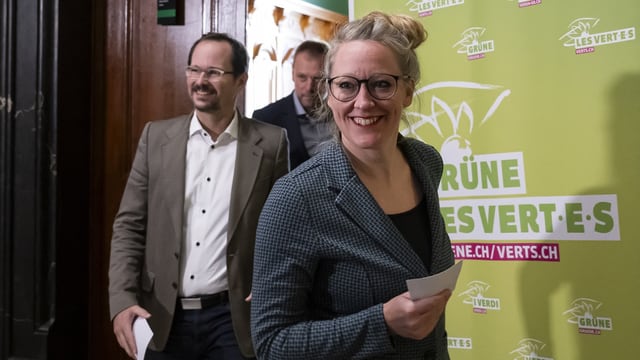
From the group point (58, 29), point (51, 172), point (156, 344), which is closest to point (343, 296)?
point (156, 344)

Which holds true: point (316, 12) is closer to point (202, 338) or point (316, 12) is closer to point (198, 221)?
point (198, 221)

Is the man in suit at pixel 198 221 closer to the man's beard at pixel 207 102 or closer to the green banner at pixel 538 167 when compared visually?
the man's beard at pixel 207 102

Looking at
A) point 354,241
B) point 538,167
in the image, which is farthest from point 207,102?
point 538,167

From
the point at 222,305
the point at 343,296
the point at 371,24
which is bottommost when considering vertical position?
the point at 222,305

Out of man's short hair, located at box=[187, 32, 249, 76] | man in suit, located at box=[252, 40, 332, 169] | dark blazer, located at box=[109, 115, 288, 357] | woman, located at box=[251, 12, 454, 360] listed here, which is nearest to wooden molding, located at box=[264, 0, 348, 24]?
man in suit, located at box=[252, 40, 332, 169]

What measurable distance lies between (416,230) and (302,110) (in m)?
1.41

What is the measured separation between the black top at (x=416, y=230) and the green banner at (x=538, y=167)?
1002 millimetres

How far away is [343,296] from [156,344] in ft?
3.32

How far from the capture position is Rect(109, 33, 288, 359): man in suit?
185 cm

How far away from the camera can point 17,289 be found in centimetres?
283

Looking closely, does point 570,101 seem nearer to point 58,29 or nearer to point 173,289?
point 173,289

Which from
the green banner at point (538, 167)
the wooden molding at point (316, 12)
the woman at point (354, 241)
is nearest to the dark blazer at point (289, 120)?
the wooden molding at point (316, 12)

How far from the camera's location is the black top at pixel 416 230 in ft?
3.90

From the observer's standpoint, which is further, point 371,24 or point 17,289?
point 17,289
